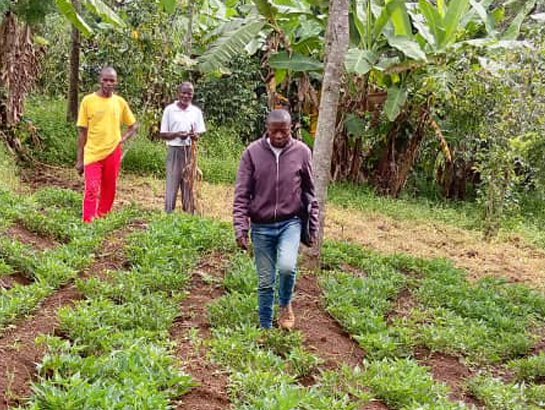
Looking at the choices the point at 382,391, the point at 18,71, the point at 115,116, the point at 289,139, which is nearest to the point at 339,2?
the point at 289,139

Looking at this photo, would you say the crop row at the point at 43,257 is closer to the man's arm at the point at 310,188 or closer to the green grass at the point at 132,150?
the man's arm at the point at 310,188

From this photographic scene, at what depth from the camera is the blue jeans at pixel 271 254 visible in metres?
5.11

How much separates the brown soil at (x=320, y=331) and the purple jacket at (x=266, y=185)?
100 cm

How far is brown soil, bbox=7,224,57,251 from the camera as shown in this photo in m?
6.66

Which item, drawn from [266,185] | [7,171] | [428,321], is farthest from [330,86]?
[7,171]

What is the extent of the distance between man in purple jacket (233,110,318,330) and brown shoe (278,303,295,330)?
16 centimetres

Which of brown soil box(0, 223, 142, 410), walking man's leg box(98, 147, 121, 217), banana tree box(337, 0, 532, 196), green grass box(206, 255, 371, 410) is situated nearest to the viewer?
brown soil box(0, 223, 142, 410)


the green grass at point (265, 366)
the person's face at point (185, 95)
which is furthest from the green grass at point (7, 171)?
the green grass at point (265, 366)

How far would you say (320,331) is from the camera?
5.57m

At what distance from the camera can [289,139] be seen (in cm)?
511

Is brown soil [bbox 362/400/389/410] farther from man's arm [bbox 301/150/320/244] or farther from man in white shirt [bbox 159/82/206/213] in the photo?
man in white shirt [bbox 159/82/206/213]

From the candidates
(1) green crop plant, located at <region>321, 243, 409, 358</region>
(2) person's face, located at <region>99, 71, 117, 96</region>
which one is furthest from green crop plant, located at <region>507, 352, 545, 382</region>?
(2) person's face, located at <region>99, 71, 117, 96</region>

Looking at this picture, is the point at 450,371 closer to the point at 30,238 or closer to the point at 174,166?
the point at 30,238

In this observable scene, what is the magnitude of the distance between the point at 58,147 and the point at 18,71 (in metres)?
1.44
